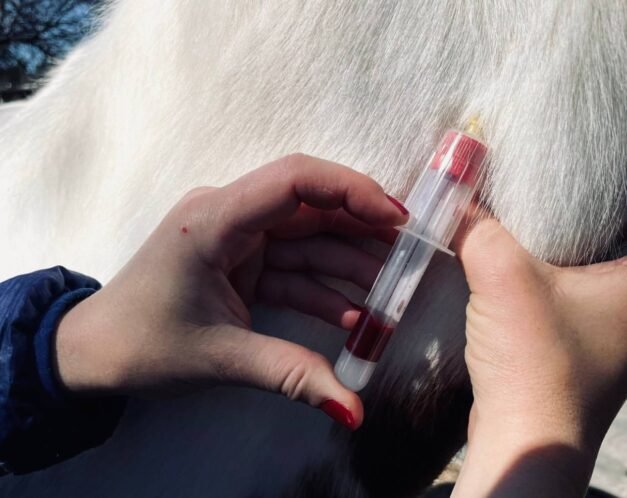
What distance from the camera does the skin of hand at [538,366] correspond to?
40 centimetres

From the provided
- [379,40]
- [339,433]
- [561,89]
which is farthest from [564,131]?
[339,433]

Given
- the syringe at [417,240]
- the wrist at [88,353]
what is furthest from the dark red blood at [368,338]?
the wrist at [88,353]

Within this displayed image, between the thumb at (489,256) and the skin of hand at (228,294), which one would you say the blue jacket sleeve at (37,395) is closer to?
the skin of hand at (228,294)

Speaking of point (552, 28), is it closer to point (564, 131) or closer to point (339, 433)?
point (564, 131)

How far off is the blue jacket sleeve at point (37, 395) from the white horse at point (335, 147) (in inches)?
1.7

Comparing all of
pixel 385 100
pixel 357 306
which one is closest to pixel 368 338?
pixel 357 306

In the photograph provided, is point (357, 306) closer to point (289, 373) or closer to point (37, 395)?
point (289, 373)

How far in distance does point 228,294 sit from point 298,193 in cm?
8

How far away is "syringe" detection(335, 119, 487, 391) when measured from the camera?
43 cm

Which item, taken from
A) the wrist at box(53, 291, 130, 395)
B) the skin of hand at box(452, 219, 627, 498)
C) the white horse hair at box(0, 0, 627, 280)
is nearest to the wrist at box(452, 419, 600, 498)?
the skin of hand at box(452, 219, 627, 498)

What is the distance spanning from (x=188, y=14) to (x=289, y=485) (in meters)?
0.36

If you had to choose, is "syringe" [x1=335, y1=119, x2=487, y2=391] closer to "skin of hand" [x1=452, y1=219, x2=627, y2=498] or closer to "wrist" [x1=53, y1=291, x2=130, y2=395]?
"skin of hand" [x1=452, y1=219, x2=627, y2=498]

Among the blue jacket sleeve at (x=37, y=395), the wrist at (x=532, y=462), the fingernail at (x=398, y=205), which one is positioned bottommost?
the blue jacket sleeve at (x=37, y=395)

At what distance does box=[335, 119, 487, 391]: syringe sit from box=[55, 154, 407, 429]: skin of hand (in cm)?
2
